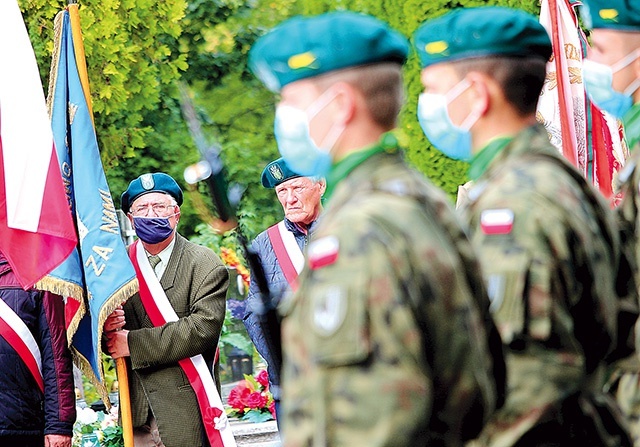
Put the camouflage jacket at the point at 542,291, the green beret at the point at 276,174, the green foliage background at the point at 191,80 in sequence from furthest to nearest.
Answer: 1. the green foliage background at the point at 191,80
2. the green beret at the point at 276,174
3. the camouflage jacket at the point at 542,291

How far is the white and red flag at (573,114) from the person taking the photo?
7.52 m

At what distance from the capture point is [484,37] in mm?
3318

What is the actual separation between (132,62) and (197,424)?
814 centimetres

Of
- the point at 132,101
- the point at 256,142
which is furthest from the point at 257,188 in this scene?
the point at 132,101

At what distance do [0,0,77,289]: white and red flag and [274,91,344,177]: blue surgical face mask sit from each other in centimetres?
330

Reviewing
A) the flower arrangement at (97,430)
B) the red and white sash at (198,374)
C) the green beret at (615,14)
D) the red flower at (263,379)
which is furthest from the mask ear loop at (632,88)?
the red flower at (263,379)

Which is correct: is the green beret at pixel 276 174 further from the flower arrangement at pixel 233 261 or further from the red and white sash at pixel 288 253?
the flower arrangement at pixel 233 261

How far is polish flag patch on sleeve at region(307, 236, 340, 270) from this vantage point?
100 inches

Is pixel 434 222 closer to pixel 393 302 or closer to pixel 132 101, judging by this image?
pixel 393 302

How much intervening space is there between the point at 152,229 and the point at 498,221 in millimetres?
3819

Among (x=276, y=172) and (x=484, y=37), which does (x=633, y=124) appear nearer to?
(x=484, y=37)

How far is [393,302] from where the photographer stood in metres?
2.50

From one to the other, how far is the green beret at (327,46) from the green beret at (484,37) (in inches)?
17.6

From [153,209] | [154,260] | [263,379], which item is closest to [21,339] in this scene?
[154,260]
